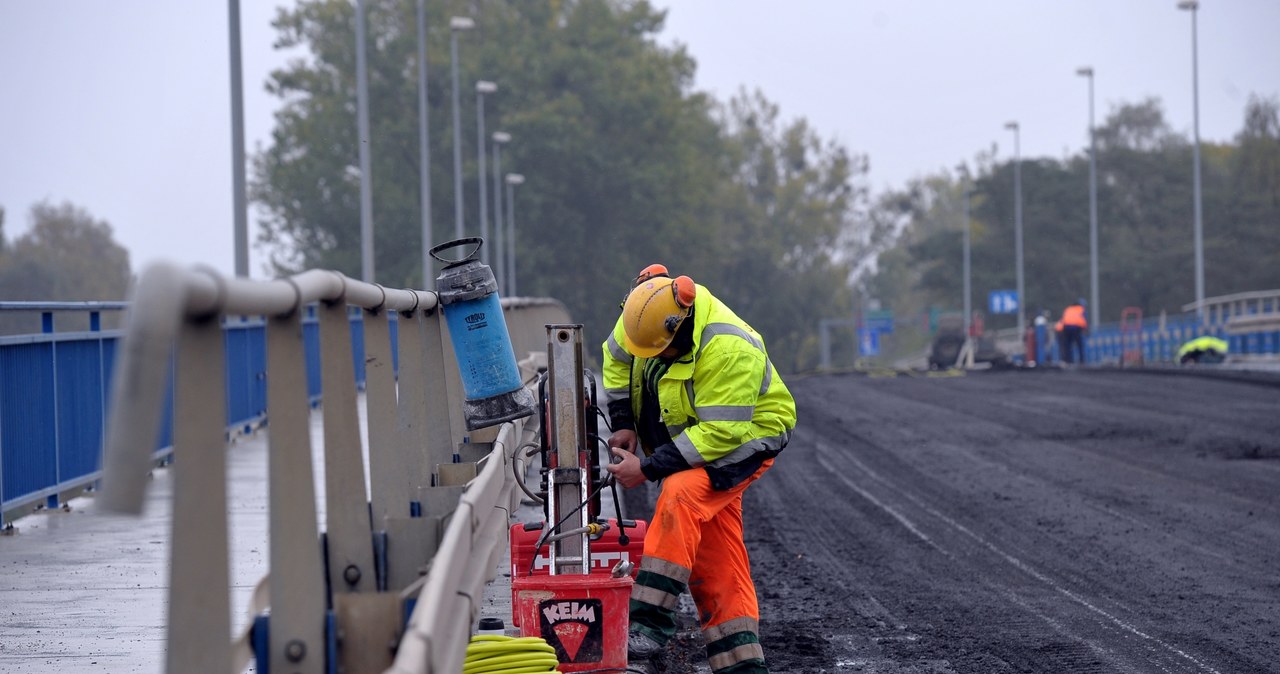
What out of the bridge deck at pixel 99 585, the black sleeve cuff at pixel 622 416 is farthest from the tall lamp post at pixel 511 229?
the black sleeve cuff at pixel 622 416

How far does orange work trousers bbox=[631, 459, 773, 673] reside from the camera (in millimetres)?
5793

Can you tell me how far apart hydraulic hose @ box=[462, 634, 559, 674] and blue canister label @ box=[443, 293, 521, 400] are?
166cm

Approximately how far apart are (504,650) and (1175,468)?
1093 centimetres

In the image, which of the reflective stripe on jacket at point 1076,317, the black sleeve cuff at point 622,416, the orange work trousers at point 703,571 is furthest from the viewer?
the reflective stripe on jacket at point 1076,317

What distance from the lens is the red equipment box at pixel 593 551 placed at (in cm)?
648

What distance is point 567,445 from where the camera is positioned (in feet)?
20.8

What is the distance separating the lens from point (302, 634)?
12.2ft

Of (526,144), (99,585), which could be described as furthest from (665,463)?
(526,144)

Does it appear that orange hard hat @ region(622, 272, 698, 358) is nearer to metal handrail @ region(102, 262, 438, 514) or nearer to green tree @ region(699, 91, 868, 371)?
metal handrail @ region(102, 262, 438, 514)

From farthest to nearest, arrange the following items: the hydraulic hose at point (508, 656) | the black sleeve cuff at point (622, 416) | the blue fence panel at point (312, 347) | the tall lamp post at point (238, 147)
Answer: the blue fence panel at point (312, 347)
the tall lamp post at point (238, 147)
the black sleeve cuff at point (622, 416)
the hydraulic hose at point (508, 656)

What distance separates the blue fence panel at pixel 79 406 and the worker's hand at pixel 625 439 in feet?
17.8

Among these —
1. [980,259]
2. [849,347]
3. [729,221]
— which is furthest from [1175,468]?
[849,347]

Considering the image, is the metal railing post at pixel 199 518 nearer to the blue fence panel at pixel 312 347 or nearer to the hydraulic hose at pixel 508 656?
the hydraulic hose at pixel 508 656

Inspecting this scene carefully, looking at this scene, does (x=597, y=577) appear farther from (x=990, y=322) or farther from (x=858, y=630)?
(x=990, y=322)
